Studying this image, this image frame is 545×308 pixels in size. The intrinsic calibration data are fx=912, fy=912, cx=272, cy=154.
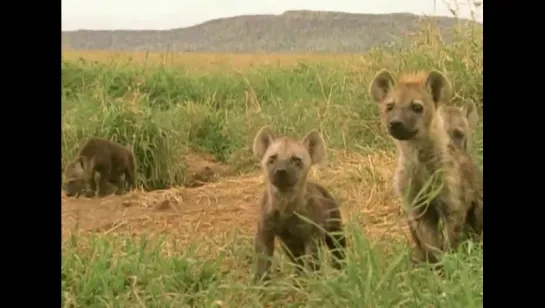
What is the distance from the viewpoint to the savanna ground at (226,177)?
5.51 feet

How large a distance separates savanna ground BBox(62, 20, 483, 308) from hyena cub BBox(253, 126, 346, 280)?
2 cm

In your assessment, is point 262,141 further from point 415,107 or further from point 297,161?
point 415,107

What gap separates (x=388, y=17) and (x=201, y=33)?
38 cm

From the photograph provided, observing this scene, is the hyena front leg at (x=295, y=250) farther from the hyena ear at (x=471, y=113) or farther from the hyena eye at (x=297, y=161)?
the hyena ear at (x=471, y=113)

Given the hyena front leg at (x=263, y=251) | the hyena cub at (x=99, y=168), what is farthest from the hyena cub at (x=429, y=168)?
the hyena cub at (x=99, y=168)

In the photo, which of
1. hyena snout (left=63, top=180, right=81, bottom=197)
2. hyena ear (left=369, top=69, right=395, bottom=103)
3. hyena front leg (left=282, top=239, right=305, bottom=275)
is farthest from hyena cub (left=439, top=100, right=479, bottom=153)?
hyena snout (left=63, top=180, right=81, bottom=197)

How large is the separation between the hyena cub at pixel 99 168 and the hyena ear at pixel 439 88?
1.98 feet

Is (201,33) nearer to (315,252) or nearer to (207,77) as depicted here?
(207,77)

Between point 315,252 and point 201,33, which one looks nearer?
point 315,252

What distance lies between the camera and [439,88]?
5.61 feet

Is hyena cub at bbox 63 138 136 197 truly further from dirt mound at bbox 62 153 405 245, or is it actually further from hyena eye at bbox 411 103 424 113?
hyena eye at bbox 411 103 424 113

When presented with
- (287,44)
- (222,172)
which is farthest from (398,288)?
(287,44)
